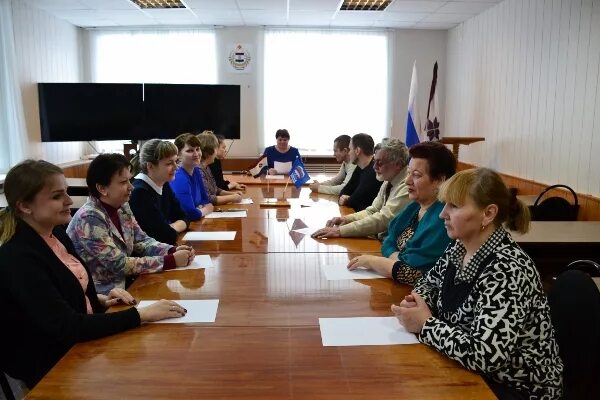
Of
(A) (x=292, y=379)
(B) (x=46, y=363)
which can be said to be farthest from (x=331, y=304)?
(B) (x=46, y=363)

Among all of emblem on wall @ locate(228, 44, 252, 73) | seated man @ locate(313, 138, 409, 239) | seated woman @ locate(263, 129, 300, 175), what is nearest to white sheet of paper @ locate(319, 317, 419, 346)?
seated man @ locate(313, 138, 409, 239)

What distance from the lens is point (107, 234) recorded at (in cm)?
223

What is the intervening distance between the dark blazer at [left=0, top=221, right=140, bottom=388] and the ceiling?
16.1 ft

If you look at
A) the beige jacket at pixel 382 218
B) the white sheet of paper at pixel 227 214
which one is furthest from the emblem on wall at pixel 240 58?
the beige jacket at pixel 382 218

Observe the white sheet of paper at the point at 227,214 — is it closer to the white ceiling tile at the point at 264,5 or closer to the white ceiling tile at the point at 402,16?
the white ceiling tile at the point at 264,5

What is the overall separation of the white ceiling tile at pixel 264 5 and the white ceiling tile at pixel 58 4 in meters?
1.87

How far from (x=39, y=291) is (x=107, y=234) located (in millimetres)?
739

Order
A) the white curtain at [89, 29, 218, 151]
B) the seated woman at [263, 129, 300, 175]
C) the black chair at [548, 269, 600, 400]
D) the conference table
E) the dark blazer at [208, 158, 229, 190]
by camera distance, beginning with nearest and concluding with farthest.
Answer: the conference table → the black chair at [548, 269, 600, 400] → the dark blazer at [208, 158, 229, 190] → the seated woman at [263, 129, 300, 175] → the white curtain at [89, 29, 218, 151]

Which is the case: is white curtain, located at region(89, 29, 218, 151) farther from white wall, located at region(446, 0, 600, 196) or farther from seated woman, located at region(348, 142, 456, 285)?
seated woman, located at region(348, 142, 456, 285)

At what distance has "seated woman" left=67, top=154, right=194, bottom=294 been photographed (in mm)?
2199

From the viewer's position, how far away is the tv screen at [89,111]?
6133 millimetres

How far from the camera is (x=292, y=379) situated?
4.25ft

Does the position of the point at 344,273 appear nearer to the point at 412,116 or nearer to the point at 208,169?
the point at 208,169

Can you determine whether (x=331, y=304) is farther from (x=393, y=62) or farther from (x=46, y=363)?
(x=393, y=62)
